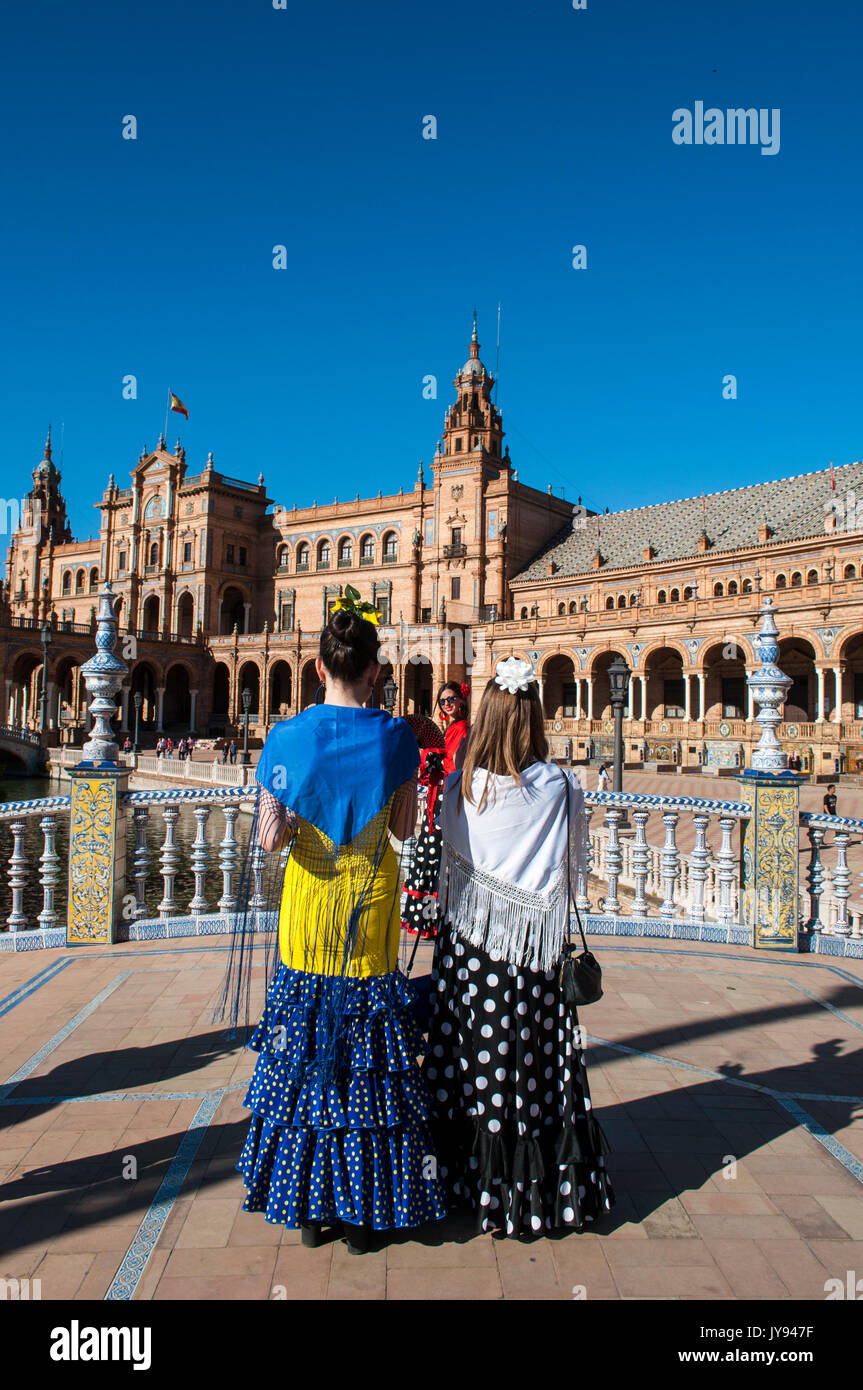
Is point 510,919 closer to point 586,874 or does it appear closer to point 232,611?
point 586,874

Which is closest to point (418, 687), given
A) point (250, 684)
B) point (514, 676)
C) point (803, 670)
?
point (250, 684)

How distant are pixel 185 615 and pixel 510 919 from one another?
53146 millimetres

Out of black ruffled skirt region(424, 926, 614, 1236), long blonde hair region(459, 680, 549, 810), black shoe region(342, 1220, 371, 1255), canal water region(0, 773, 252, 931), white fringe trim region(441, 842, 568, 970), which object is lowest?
canal water region(0, 773, 252, 931)

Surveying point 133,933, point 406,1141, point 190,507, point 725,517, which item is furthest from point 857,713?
point 190,507

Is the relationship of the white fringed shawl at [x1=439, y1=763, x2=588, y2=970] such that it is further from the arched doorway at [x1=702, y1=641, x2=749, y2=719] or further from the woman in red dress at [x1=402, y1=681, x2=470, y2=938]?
the arched doorway at [x1=702, y1=641, x2=749, y2=719]

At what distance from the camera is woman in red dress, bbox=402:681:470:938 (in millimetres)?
5023

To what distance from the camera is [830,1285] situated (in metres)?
2.51

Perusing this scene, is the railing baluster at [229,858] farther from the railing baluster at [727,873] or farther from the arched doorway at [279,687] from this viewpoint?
the arched doorway at [279,687]

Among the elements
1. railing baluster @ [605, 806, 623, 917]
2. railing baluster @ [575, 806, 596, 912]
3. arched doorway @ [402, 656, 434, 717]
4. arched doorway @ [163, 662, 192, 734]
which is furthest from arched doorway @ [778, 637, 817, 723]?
arched doorway @ [163, 662, 192, 734]

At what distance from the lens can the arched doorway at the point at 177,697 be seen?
50.7 m

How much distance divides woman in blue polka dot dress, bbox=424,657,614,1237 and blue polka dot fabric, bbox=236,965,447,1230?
17 centimetres

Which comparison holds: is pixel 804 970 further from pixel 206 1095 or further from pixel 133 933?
pixel 133 933

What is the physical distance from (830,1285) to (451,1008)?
4.48 ft

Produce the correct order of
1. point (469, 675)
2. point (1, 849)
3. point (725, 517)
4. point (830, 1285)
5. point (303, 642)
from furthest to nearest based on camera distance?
point (303, 642) → point (469, 675) → point (725, 517) → point (1, 849) → point (830, 1285)
